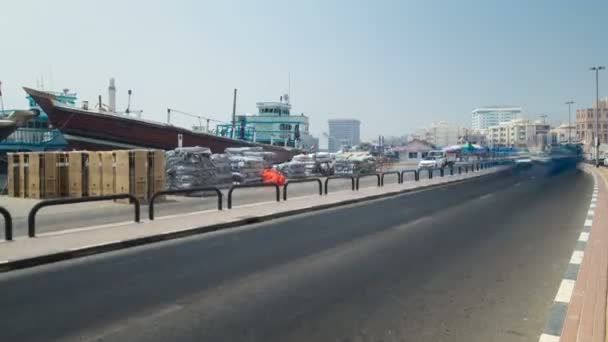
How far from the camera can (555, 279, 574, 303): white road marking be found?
590 centimetres

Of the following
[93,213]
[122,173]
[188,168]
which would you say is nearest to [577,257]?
[93,213]

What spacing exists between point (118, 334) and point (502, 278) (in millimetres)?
4969

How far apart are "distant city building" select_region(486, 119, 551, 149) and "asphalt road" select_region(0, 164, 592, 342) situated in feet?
533

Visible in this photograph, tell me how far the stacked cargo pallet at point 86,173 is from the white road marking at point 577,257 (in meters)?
13.1

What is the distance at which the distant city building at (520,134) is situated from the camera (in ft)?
538

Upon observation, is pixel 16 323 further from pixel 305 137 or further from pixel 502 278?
pixel 305 137

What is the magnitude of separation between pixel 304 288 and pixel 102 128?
27489 mm

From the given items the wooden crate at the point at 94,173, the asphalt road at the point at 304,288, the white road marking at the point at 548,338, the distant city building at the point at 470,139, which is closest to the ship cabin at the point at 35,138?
the wooden crate at the point at 94,173

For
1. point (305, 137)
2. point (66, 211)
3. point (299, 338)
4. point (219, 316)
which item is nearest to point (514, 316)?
point (299, 338)

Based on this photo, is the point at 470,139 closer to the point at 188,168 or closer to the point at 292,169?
the point at 292,169

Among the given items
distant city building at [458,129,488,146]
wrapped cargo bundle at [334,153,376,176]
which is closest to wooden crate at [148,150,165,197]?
wrapped cargo bundle at [334,153,376,176]

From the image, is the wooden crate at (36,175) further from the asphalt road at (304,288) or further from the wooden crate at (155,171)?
the asphalt road at (304,288)

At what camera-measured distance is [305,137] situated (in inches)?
2832

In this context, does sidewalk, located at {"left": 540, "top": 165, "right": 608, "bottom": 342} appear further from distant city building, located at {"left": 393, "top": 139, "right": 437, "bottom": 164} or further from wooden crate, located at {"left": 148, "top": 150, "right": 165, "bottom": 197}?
distant city building, located at {"left": 393, "top": 139, "right": 437, "bottom": 164}
